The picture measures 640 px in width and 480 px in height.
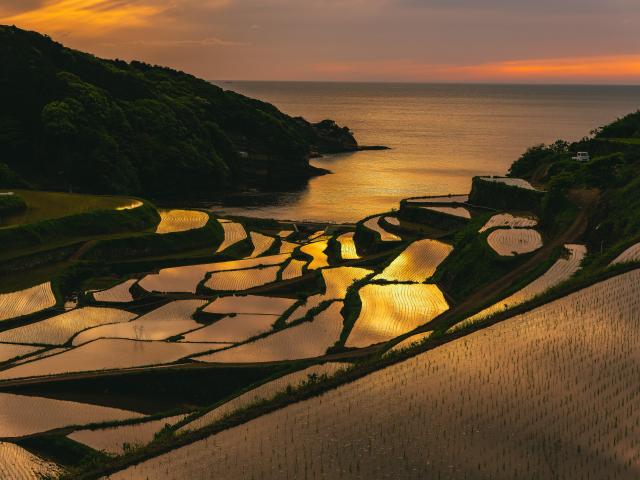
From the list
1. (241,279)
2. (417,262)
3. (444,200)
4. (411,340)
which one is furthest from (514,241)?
(444,200)

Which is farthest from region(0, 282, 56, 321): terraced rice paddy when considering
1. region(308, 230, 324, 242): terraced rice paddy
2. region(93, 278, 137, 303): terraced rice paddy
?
region(308, 230, 324, 242): terraced rice paddy

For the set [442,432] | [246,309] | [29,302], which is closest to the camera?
[442,432]

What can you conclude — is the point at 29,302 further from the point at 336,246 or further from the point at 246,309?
the point at 336,246

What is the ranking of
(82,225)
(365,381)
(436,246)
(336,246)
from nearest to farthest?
(365,381)
(436,246)
(82,225)
(336,246)

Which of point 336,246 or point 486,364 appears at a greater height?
point 486,364

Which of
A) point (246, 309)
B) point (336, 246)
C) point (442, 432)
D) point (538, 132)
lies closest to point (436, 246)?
point (336, 246)

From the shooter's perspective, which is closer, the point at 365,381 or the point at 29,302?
the point at 365,381

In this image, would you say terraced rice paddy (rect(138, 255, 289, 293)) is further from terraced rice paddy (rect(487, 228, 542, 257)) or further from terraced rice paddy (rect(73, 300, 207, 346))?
terraced rice paddy (rect(487, 228, 542, 257))
